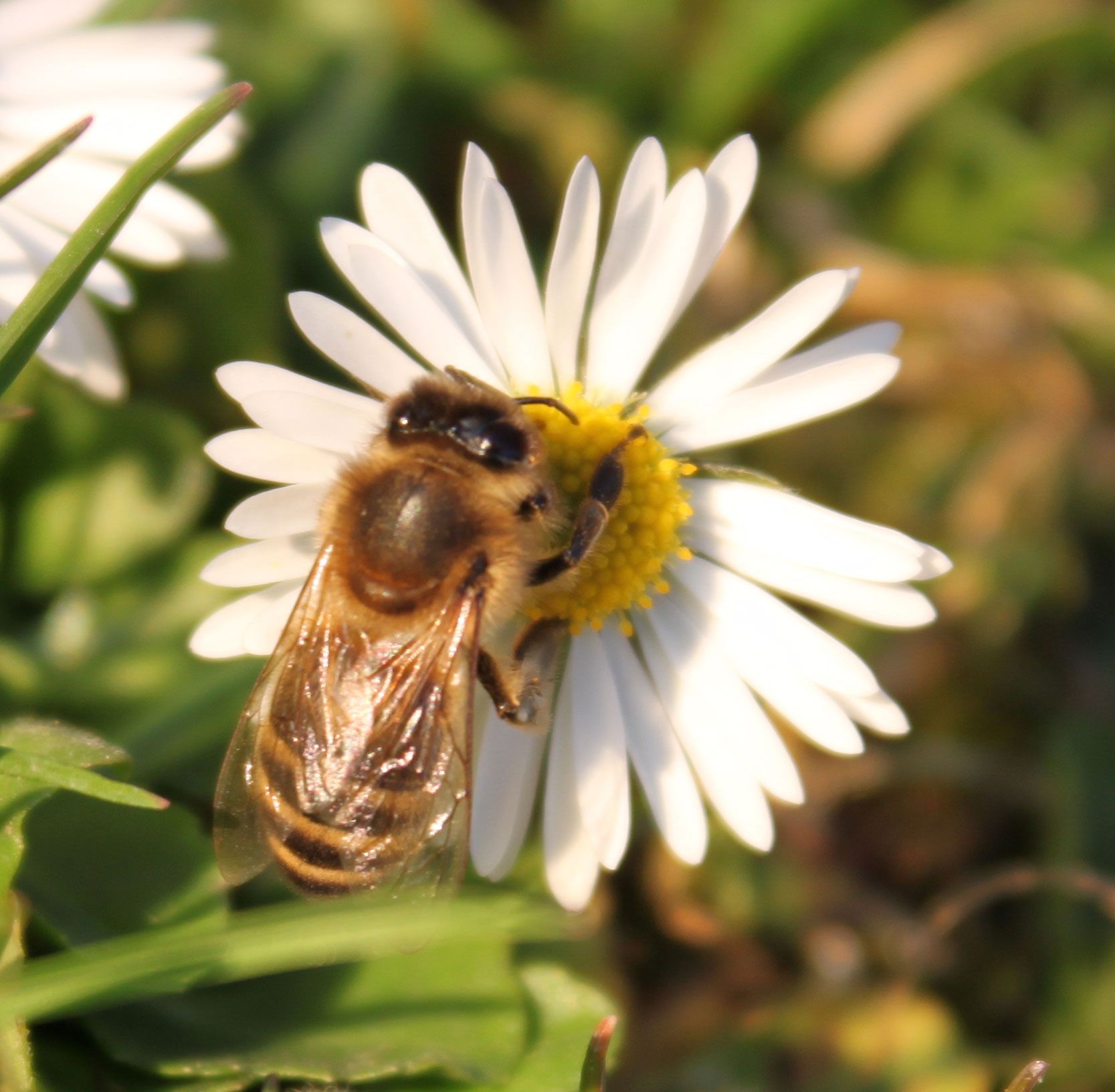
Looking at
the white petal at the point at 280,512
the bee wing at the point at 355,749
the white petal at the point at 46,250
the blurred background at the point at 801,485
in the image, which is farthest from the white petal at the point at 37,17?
the bee wing at the point at 355,749

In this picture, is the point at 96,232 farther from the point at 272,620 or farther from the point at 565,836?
the point at 565,836

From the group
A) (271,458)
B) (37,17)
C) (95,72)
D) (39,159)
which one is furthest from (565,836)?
(37,17)

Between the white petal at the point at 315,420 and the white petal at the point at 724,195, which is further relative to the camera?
the white petal at the point at 724,195

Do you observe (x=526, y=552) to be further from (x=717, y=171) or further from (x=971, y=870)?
(x=971, y=870)

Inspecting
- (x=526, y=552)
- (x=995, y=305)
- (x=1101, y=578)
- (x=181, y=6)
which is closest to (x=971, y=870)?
(x=1101, y=578)

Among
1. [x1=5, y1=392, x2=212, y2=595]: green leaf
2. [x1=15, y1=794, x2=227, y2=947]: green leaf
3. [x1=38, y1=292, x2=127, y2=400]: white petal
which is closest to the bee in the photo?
[x1=15, y1=794, x2=227, y2=947]: green leaf

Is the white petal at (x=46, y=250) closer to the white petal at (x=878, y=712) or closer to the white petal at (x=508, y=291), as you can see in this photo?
the white petal at (x=508, y=291)

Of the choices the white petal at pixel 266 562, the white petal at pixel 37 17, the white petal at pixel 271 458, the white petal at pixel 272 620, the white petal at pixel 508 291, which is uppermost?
the white petal at pixel 37 17
